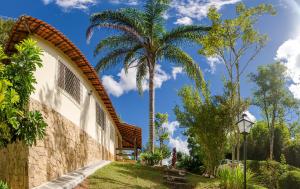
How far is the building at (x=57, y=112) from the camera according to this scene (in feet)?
37.8

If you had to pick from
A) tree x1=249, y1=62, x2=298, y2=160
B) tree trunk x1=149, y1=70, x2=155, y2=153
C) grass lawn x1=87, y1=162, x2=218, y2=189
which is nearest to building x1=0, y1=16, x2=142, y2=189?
grass lawn x1=87, y1=162, x2=218, y2=189

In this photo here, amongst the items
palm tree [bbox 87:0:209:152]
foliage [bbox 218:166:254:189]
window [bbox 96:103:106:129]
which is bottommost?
foliage [bbox 218:166:254:189]

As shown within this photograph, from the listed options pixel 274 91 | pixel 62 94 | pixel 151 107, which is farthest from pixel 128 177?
pixel 274 91

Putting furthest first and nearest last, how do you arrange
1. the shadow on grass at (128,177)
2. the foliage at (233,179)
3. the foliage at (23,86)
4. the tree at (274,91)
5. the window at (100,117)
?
1. the tree at (274,91)
2. the window at (100,117)
3. the foliage at (233,179)
4. the shadow on grass at (128,177)
5. the foliage at (23,86)

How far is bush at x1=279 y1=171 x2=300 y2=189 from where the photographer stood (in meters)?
25.9

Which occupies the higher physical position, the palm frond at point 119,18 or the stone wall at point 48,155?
the palm frond at point 119,18

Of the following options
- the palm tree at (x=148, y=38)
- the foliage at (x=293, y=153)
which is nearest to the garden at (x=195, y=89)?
the palm tree at (x=148, y=38)

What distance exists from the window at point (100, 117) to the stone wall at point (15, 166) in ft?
37.6

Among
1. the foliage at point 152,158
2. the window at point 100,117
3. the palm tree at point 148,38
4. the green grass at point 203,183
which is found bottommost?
the green grass at point 203,183

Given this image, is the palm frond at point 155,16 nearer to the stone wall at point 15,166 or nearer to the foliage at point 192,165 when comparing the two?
the foliage at point 192,165

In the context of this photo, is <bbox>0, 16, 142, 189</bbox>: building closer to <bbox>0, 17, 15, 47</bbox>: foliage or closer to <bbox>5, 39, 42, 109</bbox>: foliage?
<bbox>5, 39, 42, 109</bbox>: foliage

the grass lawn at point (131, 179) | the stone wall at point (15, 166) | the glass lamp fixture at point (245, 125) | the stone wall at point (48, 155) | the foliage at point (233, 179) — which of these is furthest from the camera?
the foliage at point (233, 179)

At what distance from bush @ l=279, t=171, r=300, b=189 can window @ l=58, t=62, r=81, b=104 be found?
15.0 meters

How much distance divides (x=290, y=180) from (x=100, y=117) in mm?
12587
